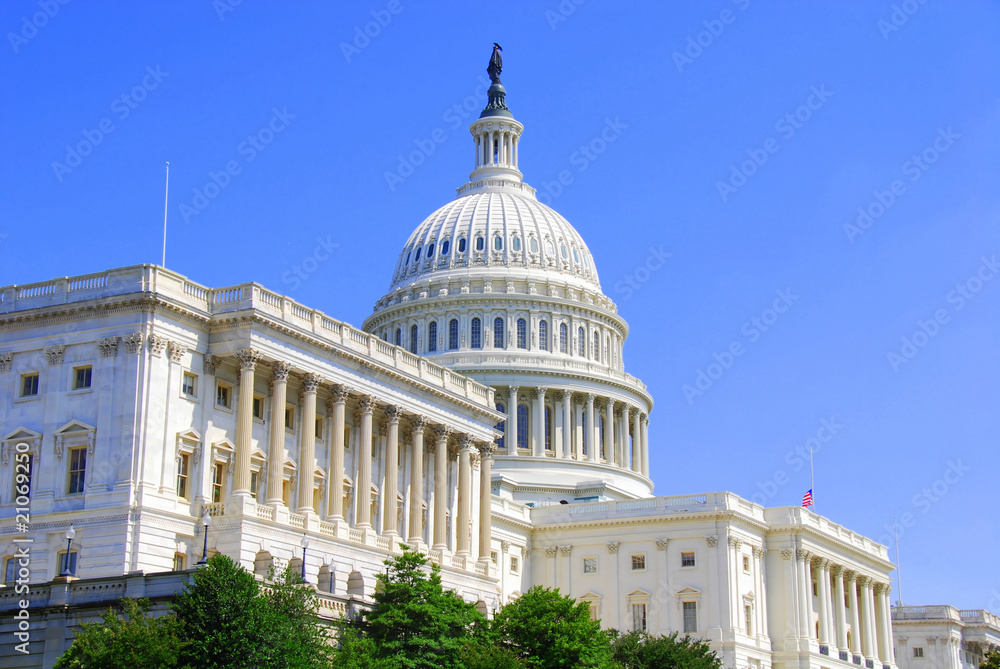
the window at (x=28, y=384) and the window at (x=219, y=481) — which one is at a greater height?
the window at (x=28, y=384)

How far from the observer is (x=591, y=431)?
5408 inches

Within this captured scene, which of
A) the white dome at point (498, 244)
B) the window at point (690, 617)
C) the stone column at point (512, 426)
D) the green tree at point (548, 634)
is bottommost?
the green tree at point (548, 634)

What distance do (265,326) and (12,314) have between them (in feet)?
38.7

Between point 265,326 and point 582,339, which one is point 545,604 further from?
point 582,339

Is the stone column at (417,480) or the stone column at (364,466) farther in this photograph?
the stone column at (417,480)

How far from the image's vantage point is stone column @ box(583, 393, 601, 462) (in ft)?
448

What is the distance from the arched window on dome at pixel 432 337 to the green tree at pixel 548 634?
69.5 m

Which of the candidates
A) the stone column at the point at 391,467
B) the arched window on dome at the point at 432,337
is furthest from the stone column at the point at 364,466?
the arched window on dome at the point at 432,337

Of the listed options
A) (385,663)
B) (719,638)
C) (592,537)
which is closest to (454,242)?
(592,537)

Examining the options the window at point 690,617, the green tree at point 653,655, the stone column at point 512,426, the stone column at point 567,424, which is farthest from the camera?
the stone column at point 567,424

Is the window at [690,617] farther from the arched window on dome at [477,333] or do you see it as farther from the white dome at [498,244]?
the white dome at [498,244]

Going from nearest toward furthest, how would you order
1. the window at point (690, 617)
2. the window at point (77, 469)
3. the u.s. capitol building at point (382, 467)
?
the u.s. capitol building at point (382, 467), the window at point (77, 469), the window at point (690, 617)

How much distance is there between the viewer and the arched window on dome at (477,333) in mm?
138250

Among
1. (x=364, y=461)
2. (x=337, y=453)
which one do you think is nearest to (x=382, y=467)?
(x=364, y=461)
